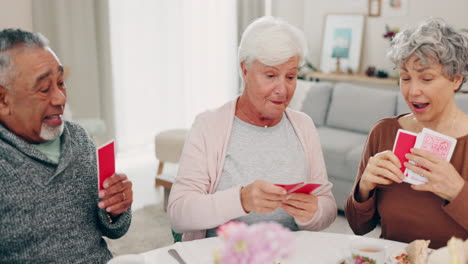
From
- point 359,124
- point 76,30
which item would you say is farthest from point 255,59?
point 76,30

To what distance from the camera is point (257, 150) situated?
5.49 feet

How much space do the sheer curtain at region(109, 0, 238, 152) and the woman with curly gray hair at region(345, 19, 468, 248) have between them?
12.1 ft

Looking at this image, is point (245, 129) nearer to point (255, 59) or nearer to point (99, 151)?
point (255, 59)

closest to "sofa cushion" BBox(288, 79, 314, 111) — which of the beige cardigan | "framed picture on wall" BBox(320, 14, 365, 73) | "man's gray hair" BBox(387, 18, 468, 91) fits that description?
"framed picture on wall" BBox(320, 14, 365, 73)

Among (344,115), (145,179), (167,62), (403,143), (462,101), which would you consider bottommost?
(145,179)

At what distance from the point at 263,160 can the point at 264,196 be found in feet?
0.99

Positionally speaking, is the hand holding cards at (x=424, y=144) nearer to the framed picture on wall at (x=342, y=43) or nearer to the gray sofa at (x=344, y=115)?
the gray sofa at (x=344, y=115)

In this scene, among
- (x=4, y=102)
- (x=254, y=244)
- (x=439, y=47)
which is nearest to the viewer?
(x=254, y=244)

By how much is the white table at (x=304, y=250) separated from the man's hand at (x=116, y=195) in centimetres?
18

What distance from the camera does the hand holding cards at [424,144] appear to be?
133 cm

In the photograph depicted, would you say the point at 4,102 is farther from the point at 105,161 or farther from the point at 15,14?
the point at 15,14

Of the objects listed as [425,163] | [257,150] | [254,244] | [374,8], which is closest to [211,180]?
[257,150]

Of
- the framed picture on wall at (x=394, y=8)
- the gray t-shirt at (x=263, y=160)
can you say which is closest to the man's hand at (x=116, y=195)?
the gray t-shirt at (x=263, y=160)

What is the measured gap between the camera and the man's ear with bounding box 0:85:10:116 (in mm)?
1283
